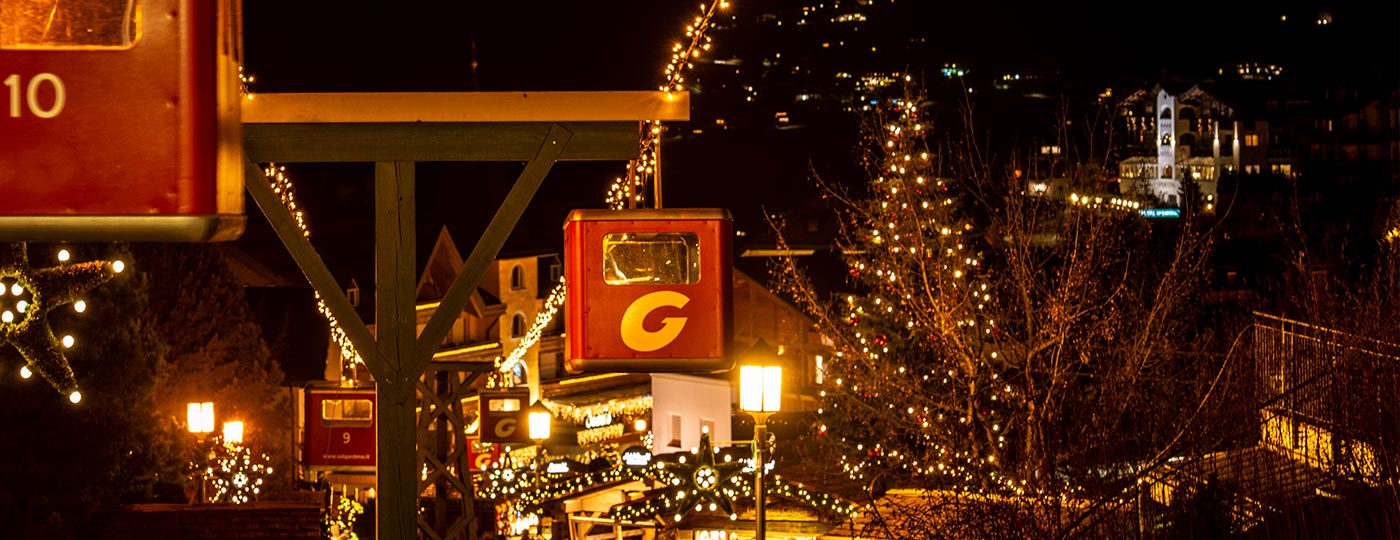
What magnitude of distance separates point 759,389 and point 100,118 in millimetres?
10716

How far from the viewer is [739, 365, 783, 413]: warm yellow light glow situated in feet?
44.6

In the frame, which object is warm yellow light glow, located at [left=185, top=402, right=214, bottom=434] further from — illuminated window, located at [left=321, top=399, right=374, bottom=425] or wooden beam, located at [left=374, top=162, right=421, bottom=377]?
wooden beam, located at [left=374, top=162, right=421, bottom=377]

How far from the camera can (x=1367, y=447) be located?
30.1 feet

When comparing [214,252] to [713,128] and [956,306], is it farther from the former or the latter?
[713,128]

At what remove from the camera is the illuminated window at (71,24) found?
314 cm

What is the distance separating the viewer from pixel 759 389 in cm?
1361

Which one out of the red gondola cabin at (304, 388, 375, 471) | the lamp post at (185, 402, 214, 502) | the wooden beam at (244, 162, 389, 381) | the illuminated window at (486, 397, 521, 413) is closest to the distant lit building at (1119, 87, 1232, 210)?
the illuminated window at (486, 397, 521, 413)

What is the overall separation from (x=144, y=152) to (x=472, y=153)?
272cm

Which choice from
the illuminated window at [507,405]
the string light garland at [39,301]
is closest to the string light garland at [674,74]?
the string light garland at [39,301]

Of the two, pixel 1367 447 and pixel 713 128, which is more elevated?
pixel 713 128

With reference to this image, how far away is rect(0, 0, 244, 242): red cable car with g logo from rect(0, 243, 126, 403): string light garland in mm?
11966

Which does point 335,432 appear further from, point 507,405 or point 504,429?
point 507,405

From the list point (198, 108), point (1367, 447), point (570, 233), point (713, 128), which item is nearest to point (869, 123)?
point (1367, 447)

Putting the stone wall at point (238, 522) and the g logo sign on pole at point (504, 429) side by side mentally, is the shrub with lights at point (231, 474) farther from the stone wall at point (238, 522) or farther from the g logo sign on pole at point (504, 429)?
the stone wall at point (238, 522)
